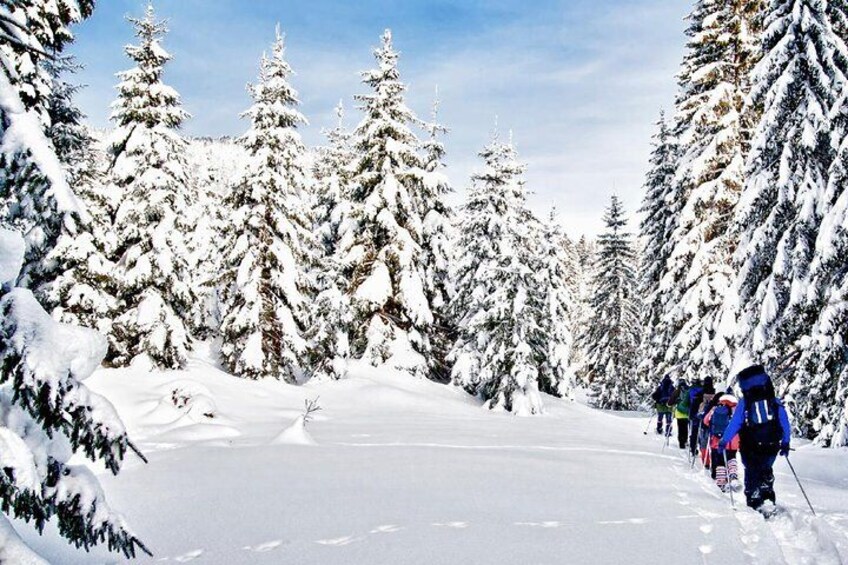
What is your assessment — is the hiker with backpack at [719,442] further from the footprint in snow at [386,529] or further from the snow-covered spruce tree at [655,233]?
the snow-covered spruce tree at [655,233]

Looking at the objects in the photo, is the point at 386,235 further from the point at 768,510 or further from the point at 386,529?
the point at 386,529

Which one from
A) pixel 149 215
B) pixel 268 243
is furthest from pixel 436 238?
pixel 149 215

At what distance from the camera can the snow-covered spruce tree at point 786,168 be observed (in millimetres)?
14795

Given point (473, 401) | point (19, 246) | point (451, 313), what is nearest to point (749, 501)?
point (19, 246)

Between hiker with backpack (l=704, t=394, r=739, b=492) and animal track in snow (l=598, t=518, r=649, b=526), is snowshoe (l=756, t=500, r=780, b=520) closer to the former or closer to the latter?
hiker with backpack (l=704, t=394, r=739, b=492)

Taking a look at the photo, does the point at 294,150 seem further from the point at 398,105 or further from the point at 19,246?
Result: the point at 19,246

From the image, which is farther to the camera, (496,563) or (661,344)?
(661,344)

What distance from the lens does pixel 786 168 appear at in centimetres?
1531

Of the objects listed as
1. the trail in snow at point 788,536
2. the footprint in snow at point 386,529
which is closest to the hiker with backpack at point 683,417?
the trail in snow at point 788,536

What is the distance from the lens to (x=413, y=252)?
24.5 meters

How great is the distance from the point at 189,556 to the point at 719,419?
28.1 feet

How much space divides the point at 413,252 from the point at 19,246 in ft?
70.8

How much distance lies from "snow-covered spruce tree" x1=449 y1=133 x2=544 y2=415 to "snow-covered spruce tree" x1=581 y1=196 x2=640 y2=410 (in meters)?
12.5

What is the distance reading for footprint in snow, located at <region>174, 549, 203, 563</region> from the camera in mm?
Answer: 4710
